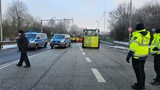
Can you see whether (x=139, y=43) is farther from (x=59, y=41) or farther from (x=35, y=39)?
(x=59, y=41)

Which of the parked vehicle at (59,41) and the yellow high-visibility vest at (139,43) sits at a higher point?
the yellow high-visibility vest at (139,43)

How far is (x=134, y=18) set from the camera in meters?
73.6

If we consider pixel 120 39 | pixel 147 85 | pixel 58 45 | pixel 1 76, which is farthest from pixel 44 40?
pixel 120 39

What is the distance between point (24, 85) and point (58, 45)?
2579 centimetres

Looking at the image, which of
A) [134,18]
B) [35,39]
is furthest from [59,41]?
[134,18]

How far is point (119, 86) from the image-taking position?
28.7ft

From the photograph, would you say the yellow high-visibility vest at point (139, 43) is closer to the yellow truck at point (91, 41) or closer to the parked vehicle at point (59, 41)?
the parked vehicle at point (59, 41)

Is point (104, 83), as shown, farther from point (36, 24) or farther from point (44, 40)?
point (36, 24)

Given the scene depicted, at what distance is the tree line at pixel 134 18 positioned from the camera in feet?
171

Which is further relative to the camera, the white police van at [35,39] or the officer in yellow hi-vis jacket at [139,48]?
the white police van at [35,39]

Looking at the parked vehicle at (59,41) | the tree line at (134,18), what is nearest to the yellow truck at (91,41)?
the parked vehicle at (59,41)

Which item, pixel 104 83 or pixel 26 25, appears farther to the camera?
pixel 26 25

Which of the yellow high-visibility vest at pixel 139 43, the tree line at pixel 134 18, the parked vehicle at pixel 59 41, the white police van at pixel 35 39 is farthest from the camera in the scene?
the tree line at pixel 134 18

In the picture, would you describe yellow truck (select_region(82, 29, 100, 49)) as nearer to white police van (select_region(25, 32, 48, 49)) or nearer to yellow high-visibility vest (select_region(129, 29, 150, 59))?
white police van (select_region(25, 32, 48, 49))
